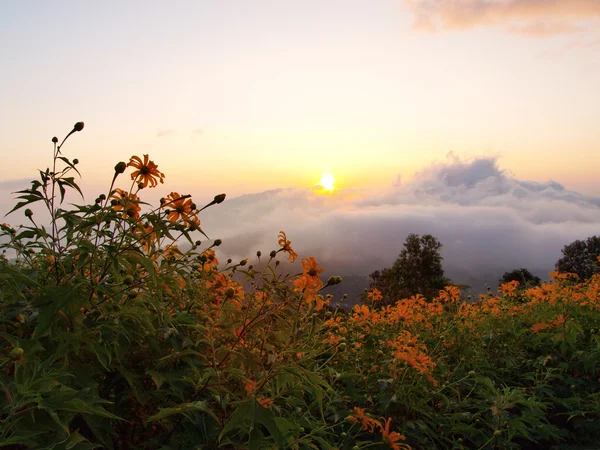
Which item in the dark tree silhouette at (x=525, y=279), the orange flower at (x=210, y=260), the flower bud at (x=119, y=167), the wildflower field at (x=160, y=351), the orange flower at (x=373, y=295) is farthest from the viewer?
the dark tree silhouette at (x=525, y=279)

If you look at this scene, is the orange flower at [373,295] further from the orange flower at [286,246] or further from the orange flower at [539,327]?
the orange flower at [286,246]

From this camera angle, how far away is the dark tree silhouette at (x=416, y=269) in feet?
132

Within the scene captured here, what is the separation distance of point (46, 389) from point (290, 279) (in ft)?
3.31

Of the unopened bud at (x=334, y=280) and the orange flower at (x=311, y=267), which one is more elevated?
the orange flower at (x=311, y=267)

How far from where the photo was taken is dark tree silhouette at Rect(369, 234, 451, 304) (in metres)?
40.4

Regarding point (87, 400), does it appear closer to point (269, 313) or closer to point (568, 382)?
point (269, 313)

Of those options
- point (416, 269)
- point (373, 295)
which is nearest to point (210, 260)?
point (373, 295)

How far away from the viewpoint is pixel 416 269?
4131cm

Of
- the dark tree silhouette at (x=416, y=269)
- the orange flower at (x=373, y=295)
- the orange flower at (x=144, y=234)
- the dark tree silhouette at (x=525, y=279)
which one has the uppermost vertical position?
the orange flower at (x=144, y=234)

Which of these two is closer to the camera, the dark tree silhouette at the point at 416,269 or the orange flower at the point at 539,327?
the orange flower at the point at 539,327

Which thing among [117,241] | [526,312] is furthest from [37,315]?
[526,312]

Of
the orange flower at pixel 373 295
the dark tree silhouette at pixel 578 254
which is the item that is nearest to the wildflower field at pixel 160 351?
the orange flower at pixel 373 295

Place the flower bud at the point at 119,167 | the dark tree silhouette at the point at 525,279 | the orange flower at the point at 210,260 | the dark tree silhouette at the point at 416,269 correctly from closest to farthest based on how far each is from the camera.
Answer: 1. the flower bud at the point at 119,167
2. the orange flower at the point at 210,260
3. the dark tree silhouette at the point at 525,279
4. the dark tree silhouette at the point at 416,269

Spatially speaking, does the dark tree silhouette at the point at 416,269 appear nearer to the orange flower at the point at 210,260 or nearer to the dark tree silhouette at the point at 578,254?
the dark tree silhouette at the point at 578,254
